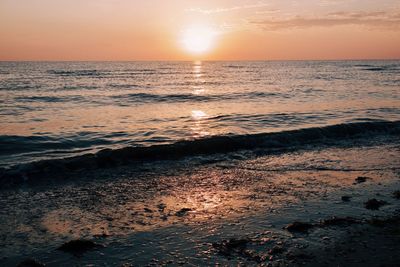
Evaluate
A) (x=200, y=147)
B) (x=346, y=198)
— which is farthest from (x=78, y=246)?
(x=200, y=147)

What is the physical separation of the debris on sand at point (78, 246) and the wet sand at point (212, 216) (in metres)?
0.09

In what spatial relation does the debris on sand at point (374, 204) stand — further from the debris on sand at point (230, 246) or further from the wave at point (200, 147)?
the wave at point (200, 147)

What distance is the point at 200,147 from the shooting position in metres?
14.2

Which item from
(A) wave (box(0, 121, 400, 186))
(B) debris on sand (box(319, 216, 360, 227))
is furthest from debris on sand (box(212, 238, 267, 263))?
(A) wave (box(0, 121, 400, 186))

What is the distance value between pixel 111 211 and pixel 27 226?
1.57 m

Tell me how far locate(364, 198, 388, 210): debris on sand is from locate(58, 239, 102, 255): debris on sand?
5357 millimetres

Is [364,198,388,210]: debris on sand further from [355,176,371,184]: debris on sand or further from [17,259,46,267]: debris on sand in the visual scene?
[17,259,46,267]: debris on sand

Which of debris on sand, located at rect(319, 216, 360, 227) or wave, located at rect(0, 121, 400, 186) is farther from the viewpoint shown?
wave, located at rect(0, 121, 400, 186)

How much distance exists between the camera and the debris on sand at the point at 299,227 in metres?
6.42

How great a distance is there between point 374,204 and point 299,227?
7.36 ft

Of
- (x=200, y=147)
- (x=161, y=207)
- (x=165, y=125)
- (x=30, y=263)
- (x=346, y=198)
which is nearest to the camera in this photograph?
(x=30, y=263)

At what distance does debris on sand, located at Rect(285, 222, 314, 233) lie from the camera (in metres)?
6.42

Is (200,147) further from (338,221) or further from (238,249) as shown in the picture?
(238,249)

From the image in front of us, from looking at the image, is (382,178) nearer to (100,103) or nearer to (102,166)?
(102,166)
